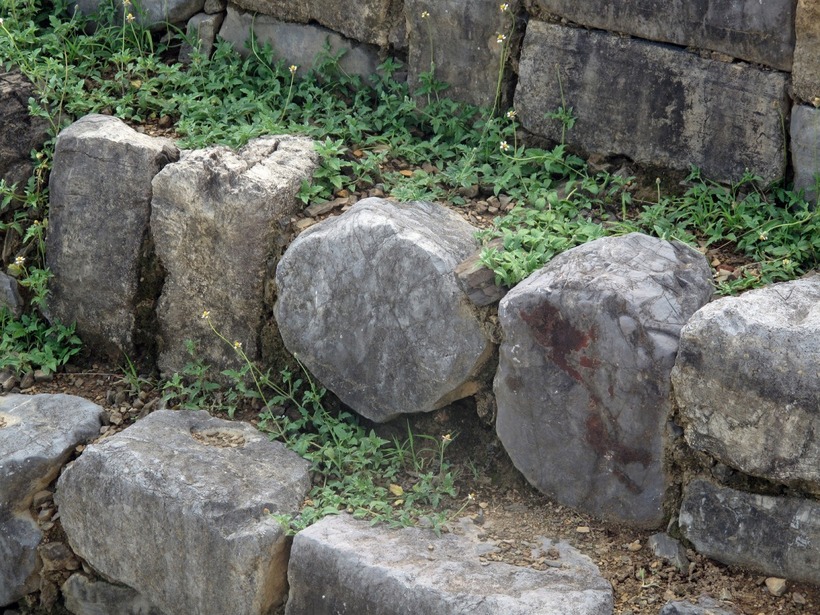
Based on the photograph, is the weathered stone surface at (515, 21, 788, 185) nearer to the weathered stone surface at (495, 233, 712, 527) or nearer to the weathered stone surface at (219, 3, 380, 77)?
the weathered stone surface at (495, 233, 712, 527)

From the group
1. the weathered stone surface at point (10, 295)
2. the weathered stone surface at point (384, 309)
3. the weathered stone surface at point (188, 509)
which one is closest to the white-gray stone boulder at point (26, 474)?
the weathered stone surface at point (188, 509)

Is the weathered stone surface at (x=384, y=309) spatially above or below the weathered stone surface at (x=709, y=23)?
below

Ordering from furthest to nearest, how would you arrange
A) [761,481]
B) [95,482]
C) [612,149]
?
[612,149] → [95,482] → [761,481]

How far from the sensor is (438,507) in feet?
12.1

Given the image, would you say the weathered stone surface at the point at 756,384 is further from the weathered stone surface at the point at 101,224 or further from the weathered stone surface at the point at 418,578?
the weathered stone surface at the point at 101,224

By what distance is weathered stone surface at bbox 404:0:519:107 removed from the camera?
4.28 m

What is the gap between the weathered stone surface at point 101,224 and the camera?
172 inches

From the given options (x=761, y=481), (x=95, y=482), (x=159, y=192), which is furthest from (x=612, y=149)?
(x=95, y=482)

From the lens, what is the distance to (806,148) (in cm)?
375

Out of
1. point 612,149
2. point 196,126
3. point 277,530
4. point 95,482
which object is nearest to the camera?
point 277,530

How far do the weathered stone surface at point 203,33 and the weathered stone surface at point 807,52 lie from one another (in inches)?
100

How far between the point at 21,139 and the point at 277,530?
2220 mm

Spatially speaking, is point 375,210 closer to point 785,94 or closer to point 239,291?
point 239,291

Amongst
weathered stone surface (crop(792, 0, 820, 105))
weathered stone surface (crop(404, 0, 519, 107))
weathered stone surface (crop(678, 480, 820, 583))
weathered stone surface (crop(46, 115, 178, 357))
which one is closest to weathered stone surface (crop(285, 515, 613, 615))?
weathered stone surface (crop(678, 480, 820, 583))
